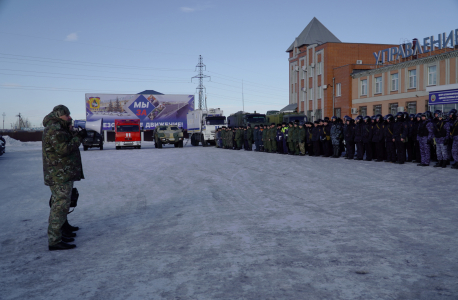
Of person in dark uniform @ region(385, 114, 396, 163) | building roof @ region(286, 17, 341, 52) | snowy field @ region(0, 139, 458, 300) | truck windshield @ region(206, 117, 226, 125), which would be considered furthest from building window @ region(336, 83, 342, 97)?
snowy field @ region(0, 139, 458, 300)

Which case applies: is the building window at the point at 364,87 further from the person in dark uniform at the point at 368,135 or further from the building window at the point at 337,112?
the person in dark uniform at the point at 368,135

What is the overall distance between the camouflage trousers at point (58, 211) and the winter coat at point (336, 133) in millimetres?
15838

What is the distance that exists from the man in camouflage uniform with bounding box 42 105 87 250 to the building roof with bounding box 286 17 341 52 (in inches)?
2219

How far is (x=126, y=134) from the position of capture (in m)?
34.2

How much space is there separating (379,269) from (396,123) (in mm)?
12853

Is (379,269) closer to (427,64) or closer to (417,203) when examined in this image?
(417,203)

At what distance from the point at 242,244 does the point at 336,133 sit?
15142 millimetres

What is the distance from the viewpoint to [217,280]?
3.92 meters

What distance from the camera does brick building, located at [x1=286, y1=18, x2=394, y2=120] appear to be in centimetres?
4325

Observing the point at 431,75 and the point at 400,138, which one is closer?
the point at 400,138

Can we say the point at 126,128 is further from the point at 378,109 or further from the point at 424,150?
the point at 424,150

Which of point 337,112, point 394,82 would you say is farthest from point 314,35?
point 394,82

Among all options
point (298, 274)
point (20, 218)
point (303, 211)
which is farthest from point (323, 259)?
point (20, 218)

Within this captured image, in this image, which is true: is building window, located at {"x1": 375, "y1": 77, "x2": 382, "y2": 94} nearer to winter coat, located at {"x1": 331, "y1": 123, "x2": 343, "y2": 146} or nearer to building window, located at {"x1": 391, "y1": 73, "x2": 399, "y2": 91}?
building window, located at {"x1": 391, "y1": 73, "x2": 399, "y2": 91}
